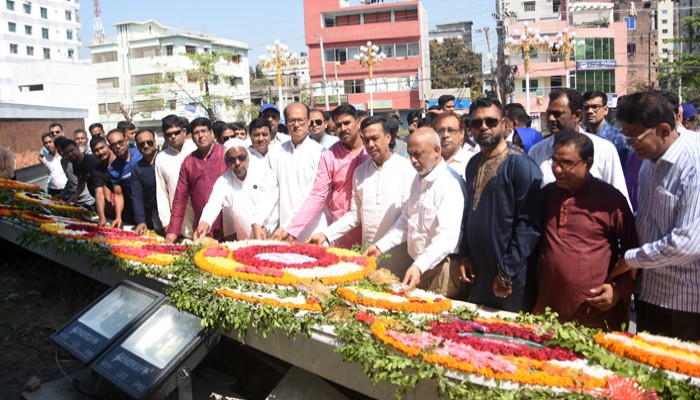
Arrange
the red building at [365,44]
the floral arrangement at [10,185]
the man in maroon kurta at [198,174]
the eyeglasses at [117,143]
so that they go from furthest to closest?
the red building at [365,44] → the floral arrangement at [10,185] → the eyeglasses at [117,143] → the man in maroon kurta at [198,174]

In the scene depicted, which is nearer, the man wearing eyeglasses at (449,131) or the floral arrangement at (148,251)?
the man wearing eyeglasses at (449,131)

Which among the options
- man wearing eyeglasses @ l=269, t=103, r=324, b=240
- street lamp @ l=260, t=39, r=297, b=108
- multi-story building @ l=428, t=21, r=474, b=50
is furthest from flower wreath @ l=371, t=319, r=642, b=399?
multi-story building @ l=428, t=21, r=474, b=50

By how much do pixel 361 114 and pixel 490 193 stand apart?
10.2ft

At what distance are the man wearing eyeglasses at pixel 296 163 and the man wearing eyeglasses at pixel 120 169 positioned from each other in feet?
6.42

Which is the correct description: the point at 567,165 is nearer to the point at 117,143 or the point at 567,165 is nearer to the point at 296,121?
the point at 296,121

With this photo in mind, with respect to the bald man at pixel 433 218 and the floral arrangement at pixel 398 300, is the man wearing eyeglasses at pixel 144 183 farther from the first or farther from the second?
the floral arrangement at pixel 398 300

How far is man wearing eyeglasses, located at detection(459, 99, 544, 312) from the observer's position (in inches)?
148

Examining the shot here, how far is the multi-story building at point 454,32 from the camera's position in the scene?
67.9 m

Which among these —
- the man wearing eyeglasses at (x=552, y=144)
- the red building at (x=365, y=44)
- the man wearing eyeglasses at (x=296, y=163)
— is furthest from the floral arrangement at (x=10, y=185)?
the red building at (x=365, y=44)

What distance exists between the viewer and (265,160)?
6172 millimetres

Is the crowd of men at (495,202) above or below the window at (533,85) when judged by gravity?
below

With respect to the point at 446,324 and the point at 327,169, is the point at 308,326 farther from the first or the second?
the point at 327,169

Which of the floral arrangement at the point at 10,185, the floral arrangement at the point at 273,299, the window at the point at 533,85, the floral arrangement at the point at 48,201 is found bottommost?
the floral arrangement at the point at 273,299

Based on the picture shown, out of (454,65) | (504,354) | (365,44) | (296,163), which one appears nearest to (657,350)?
(504,354)
